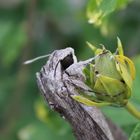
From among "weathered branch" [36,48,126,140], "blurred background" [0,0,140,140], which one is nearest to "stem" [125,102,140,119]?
"weathered branch" [36,48,126,140]

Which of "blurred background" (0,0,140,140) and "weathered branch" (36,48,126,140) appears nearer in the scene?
"weathered branch" (36,48,126,140)

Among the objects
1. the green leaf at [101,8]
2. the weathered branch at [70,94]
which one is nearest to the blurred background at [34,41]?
the green leaf at [101,8]

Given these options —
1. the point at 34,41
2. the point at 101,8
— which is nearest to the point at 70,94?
the point at 101,8

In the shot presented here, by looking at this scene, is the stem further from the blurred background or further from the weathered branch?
the blurred background

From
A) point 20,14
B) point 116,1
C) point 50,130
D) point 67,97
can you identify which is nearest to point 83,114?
point 67,97

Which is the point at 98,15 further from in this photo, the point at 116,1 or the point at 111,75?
the point at 111,75
